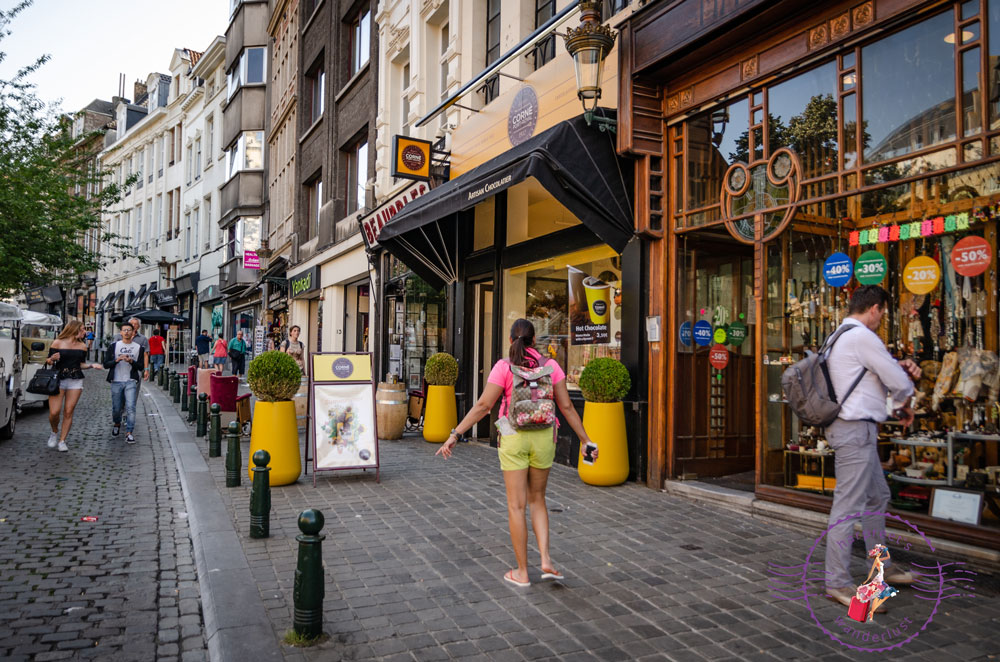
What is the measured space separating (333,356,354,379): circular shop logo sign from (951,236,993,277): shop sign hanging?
232 inches

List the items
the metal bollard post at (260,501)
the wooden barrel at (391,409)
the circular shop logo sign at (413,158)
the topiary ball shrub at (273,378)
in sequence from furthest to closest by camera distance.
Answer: the circular shop logo sign at (413,158) → the wooden barrel at (391,409) → the topiary ball shrub at (273,378) → the metal bollard post at (260,501)

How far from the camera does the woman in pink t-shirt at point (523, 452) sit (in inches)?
179

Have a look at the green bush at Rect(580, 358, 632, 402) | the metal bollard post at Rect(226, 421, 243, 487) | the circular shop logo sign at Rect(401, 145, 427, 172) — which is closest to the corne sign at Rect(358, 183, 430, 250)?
the circular shop logo sign at Rect(401, 145, 427, 172)

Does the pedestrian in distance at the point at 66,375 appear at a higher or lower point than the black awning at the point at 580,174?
lower

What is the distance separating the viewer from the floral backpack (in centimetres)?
453

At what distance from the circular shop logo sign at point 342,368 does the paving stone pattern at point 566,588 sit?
4.78 feet

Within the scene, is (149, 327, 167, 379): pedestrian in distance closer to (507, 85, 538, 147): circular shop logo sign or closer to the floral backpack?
(507, 85, 538, 147): circular shop logo sign

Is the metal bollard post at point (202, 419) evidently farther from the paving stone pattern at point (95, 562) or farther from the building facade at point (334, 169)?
the building facade at point (334, 169)

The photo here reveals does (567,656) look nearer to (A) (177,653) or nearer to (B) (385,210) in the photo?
(A) (177,653)

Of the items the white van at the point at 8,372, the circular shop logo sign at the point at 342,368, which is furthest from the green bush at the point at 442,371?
the white van at the point at 8,372

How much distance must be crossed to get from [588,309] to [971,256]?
449 centimetres

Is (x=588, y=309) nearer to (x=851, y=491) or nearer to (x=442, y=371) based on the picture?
(x=442, y=371)

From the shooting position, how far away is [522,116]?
9.80 meters

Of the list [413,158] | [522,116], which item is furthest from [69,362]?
[522,116]
